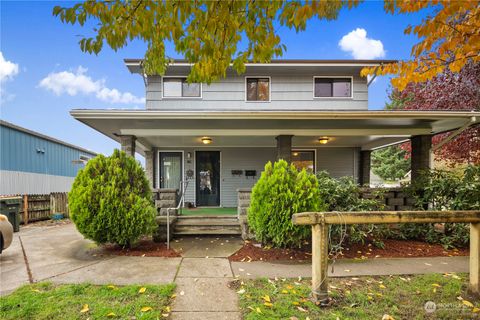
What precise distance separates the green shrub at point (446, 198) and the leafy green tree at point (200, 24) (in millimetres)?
4644

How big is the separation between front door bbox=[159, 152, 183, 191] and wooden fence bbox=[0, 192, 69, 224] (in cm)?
416

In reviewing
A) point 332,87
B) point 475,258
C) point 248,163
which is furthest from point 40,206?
point 475,258

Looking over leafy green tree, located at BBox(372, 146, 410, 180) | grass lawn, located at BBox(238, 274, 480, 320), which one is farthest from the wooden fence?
leafy green tree, located at BBox(372, 146, 410, 180)

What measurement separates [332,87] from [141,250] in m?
8.17

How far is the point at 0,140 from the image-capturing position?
860 centimetres

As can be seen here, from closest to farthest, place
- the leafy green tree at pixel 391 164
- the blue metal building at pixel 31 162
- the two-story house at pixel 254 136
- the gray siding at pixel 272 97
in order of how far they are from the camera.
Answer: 1. the two-story house at pixel 254 136
2. the gray siding at pixel 272 97
3. the blue metal building at pixel 31 162
4. the leafy green tree at pixel 391 164

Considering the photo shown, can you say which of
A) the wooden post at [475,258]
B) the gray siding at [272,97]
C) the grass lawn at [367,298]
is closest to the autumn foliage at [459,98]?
the gray siding at [272,97]

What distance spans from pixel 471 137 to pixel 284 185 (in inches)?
341

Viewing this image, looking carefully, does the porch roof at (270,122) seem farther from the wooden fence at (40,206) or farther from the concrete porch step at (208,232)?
the wooden fence at (40,206)

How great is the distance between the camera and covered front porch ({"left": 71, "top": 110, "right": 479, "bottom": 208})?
5.57 m

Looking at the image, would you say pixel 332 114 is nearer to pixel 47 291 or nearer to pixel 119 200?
pixel 119 200

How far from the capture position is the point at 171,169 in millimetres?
9312

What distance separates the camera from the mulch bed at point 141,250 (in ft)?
14.3

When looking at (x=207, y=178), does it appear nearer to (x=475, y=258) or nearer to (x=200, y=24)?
(x=200, y=24)
